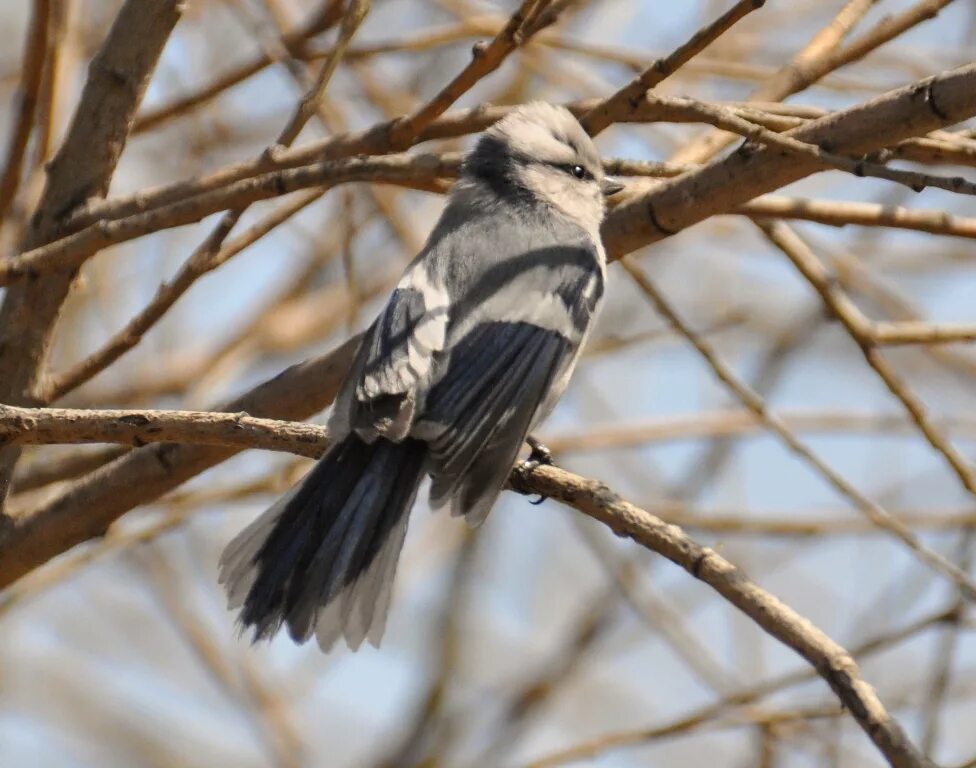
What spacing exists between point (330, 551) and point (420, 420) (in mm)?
293

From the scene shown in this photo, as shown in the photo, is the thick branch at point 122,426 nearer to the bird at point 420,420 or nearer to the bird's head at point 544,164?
the bird at point 420,420

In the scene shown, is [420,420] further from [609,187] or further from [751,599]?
[609,187]

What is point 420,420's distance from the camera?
2.38 m

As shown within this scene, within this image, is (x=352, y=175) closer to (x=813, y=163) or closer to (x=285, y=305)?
(x=813, y=163)

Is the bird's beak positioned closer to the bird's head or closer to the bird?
the bird's head

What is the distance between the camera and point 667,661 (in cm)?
625

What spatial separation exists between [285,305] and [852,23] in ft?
8.08

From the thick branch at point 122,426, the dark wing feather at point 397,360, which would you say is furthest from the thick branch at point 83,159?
the dark wing feather at point 397,360

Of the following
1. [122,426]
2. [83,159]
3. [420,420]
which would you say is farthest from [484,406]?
[83,159]

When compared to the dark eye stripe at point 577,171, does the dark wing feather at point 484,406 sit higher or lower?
lower

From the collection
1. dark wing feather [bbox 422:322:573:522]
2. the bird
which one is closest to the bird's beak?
the bird

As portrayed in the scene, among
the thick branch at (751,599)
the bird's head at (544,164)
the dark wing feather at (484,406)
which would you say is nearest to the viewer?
the thick branch at (751,599)

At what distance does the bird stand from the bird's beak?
1.01 feet

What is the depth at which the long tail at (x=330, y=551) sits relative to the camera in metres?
2.21
